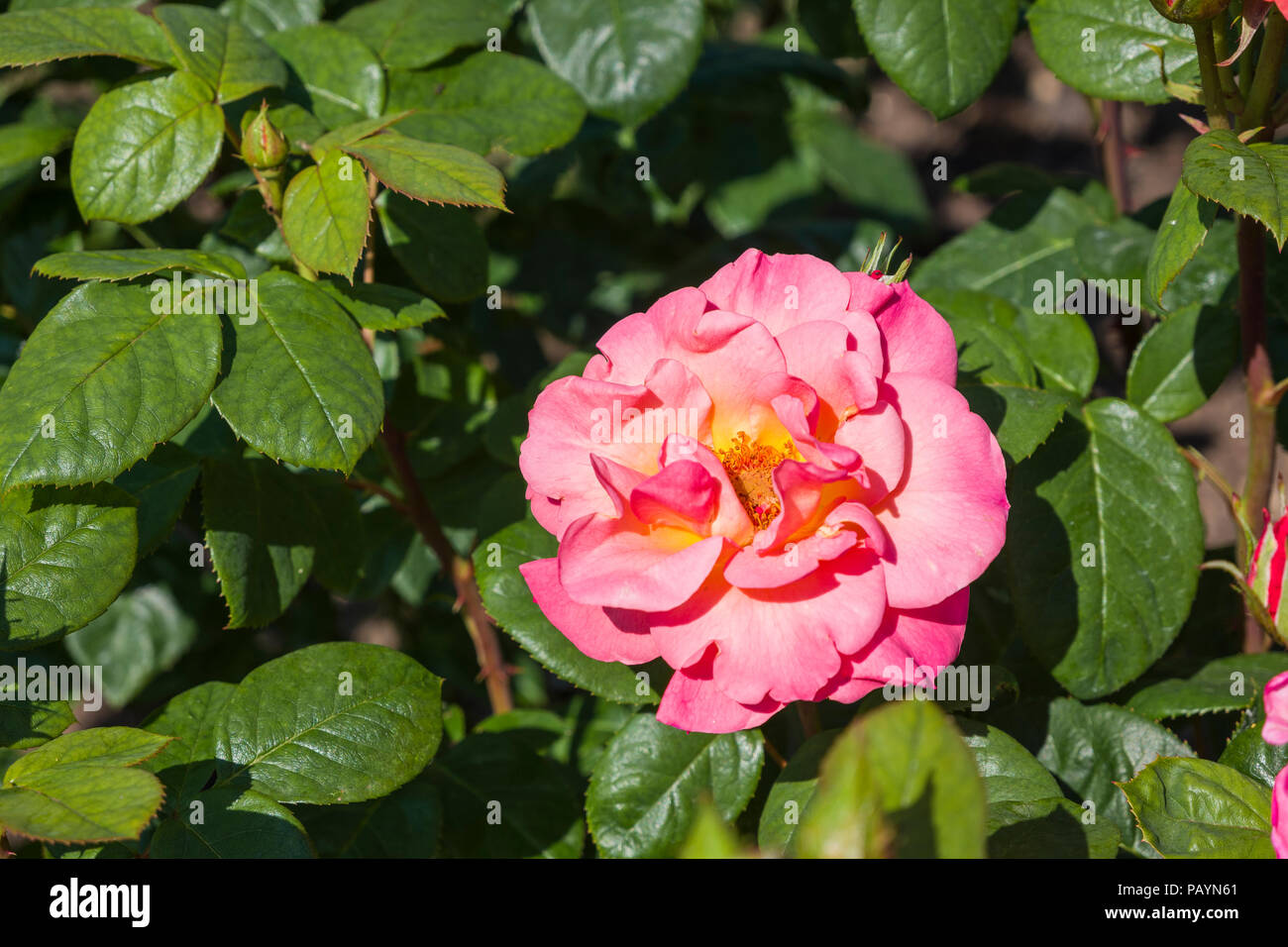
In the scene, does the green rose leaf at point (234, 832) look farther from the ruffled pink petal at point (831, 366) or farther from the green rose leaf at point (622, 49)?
the green rose leaf at point (622, 49)

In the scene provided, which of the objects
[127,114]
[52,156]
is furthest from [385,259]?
[52,156]

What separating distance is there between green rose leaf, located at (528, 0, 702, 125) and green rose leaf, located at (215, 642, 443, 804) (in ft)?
3.27

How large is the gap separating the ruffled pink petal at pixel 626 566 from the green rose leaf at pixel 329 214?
1.41 ft

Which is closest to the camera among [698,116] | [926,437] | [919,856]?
[919,856]

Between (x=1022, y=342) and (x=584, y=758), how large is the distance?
3.24 ft

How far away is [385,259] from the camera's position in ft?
5.81

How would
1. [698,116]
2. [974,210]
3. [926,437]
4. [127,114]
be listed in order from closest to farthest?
1. [926,437]
2. [127,114]
3. [698,116]
4. [974,210]

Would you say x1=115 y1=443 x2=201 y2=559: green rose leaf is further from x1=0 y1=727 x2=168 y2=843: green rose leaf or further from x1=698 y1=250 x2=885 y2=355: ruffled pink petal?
x1=698 y1=250 x2=885 y2=355: ruffled pink petal

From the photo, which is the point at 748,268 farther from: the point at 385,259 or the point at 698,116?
the point at 698,116

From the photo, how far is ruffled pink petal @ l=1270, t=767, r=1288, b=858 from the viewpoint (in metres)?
0.99

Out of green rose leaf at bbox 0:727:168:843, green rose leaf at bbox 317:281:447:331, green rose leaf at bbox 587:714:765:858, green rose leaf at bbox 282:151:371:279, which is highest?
green rose leaf at bbox 282:151:371:279

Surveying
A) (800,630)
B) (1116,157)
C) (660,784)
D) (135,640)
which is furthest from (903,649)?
(135,640)

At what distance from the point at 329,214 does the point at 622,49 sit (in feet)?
2.51

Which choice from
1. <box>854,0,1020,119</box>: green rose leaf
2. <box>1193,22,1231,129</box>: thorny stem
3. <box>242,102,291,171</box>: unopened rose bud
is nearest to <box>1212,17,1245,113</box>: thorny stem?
<box>1193,22,1231,129</box>: thorny stem
